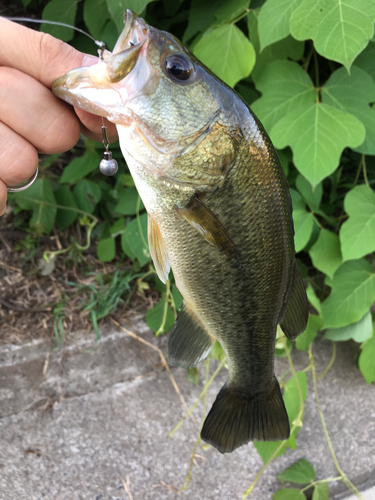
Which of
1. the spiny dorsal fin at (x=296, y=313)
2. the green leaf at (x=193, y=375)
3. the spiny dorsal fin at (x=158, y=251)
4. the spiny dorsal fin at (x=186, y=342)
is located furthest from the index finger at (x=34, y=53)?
the green leaf at (x=193, y=375)

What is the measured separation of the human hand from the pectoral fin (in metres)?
0.24

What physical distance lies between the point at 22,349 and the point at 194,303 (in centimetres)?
100

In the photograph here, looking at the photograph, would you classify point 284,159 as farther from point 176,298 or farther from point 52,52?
point 52,52

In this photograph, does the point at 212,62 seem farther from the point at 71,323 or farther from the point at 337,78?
the point at 71,323

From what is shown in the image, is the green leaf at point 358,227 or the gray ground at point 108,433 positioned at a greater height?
the green leaf at point 358,227

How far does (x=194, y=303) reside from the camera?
773 millimetres

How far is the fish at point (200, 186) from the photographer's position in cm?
58

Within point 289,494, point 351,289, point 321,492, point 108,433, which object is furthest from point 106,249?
point 321,492

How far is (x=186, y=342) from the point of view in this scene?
31.8 inches

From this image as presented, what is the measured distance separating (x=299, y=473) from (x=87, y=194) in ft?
4.95

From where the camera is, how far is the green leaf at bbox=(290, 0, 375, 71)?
2.97 ft

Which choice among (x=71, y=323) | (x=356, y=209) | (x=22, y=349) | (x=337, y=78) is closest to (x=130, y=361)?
(x=71, y=323)

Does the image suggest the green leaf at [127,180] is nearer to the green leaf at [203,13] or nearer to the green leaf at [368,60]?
the green leaf at [203,13]

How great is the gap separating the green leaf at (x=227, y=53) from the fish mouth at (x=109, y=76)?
56 cm
